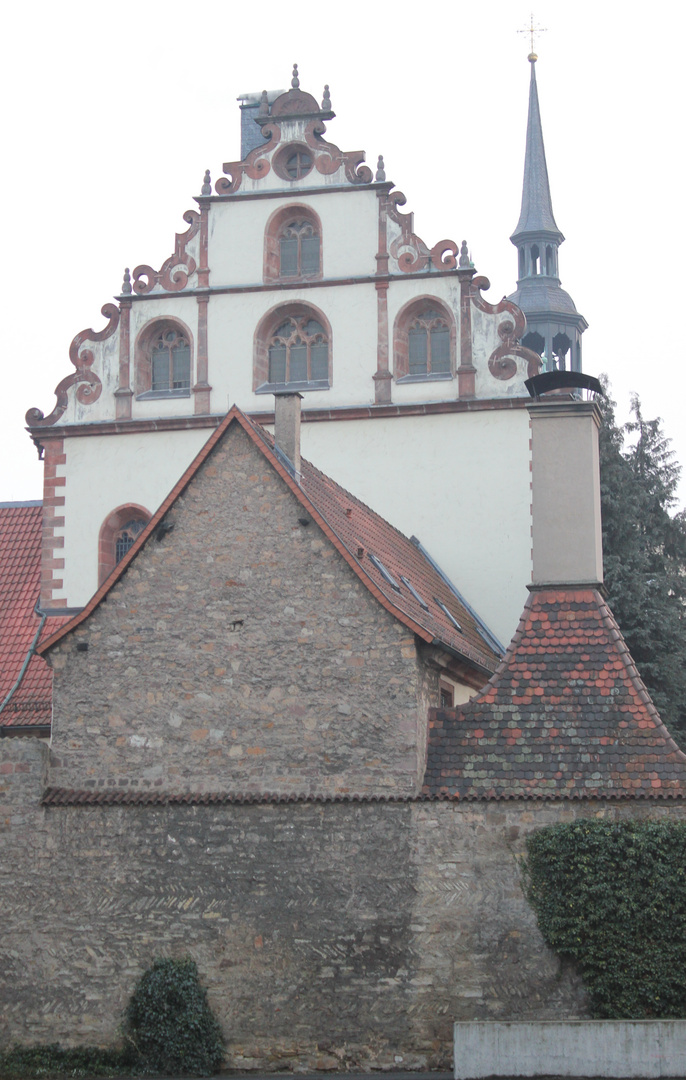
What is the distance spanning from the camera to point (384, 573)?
22516mm

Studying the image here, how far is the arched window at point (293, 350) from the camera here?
2975 centimetres

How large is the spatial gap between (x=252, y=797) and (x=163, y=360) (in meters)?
12.4

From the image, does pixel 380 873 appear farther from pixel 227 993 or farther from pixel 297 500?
pixel 297 500

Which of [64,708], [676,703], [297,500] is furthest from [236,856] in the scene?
[676,703]

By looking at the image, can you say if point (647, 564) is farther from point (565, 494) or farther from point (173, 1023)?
point (173, 1023)

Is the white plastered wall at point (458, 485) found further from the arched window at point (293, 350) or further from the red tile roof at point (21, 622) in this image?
the red tile roof at point (21, 622)

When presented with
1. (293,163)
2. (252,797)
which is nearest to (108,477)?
(293,163)

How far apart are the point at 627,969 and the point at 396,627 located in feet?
16.0

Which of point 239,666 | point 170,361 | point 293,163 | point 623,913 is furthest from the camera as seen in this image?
point 293,163

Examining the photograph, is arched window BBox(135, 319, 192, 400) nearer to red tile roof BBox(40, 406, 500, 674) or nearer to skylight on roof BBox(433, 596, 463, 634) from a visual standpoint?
red tile roof BBox(40, 406, 500, 674)

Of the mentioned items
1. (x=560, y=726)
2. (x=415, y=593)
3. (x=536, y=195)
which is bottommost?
(x=560, y=726)

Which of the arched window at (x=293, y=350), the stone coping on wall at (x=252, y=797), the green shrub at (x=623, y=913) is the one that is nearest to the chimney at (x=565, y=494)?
the stone coping on wall at (x=252, y=797)

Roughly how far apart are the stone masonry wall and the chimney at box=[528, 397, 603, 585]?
2.93m

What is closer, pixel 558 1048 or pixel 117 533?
pixel 558 1048
